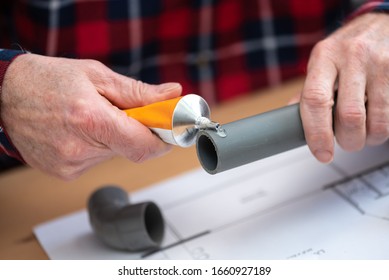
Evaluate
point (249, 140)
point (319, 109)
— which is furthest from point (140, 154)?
point (319, 109)

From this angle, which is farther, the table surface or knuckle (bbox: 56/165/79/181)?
the table surface

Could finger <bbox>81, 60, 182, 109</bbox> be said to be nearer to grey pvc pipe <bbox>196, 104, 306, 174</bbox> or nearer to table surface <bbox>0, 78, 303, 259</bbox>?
grey pvc pipe <bbox>196, 104, 306, 174</bbox>

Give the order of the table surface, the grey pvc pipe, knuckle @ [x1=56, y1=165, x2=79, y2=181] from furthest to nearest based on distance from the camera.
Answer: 1. the table surface
2. knuckle @ [x1=56, y1=165, x2=79, y2=181]
3. the grey pvc pipe

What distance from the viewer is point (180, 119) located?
2.58 ft

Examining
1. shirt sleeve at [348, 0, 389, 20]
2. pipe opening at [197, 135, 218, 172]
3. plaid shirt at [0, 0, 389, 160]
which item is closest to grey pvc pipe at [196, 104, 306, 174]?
pipe opening at [197, 135, 218, 172]

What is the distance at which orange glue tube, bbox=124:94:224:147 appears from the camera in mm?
784

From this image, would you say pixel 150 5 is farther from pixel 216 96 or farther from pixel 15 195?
pixel 15 195

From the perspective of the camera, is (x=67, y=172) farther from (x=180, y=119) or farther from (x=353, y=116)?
(x=353, y=116)

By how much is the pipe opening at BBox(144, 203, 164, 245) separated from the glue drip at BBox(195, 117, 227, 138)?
19cm

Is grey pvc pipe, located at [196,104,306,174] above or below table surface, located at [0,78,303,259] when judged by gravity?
above

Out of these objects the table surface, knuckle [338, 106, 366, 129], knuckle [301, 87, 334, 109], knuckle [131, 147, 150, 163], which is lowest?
the table surface

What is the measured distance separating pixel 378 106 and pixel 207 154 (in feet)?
0.85

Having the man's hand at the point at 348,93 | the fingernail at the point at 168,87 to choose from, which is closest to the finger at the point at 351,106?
the man's hand at the point at 348,93
